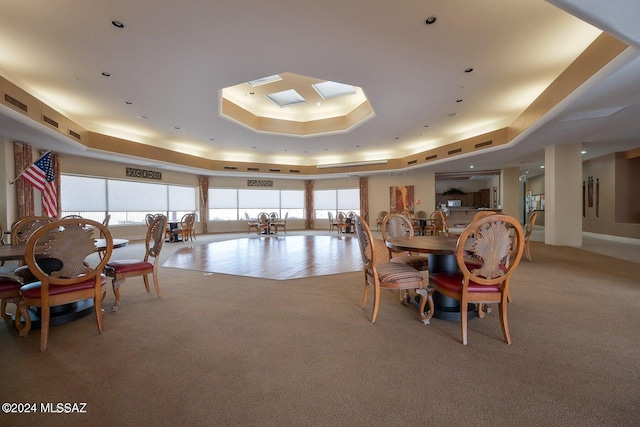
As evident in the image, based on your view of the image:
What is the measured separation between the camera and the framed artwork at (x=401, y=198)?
43.1 feet

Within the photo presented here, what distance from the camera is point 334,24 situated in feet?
12.2

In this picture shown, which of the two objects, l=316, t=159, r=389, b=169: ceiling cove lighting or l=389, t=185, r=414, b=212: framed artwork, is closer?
l=316, t=159, r=389, b=169: ceiling cove lighting

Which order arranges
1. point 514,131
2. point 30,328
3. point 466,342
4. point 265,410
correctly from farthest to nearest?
point 514,131 < point 30,328 < point 466,342 < point 265,410

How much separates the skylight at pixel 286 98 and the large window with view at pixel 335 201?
6.76 metres

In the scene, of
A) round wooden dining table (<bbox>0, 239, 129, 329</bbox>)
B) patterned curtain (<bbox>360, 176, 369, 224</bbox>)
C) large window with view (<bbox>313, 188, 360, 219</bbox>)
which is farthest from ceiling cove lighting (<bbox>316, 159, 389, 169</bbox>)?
round wooden dining table (<bbox>0, 239, 129, 329</bbox>)

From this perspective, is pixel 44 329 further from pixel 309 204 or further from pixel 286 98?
pixel 309 204

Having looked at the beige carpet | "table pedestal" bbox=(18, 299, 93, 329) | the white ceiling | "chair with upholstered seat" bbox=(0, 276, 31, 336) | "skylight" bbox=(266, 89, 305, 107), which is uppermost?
"skylight" bbox=(266, 89, 305, 107)

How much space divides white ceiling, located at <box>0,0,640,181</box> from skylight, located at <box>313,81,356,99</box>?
3.69ft

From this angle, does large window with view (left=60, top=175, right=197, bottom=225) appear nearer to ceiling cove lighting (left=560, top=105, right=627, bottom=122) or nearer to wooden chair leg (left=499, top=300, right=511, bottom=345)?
wooden chair leg (left=499, top=300, right=511, bottom=345)

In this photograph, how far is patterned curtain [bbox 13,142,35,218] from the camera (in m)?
6.62

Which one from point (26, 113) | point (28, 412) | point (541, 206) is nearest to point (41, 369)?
point (28, 412)

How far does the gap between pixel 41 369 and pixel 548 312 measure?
434 cm

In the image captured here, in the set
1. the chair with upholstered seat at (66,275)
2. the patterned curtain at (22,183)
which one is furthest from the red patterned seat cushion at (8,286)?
the patterned curtain at (22,183)

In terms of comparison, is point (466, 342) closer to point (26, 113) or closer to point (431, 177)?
point (26, 113)
